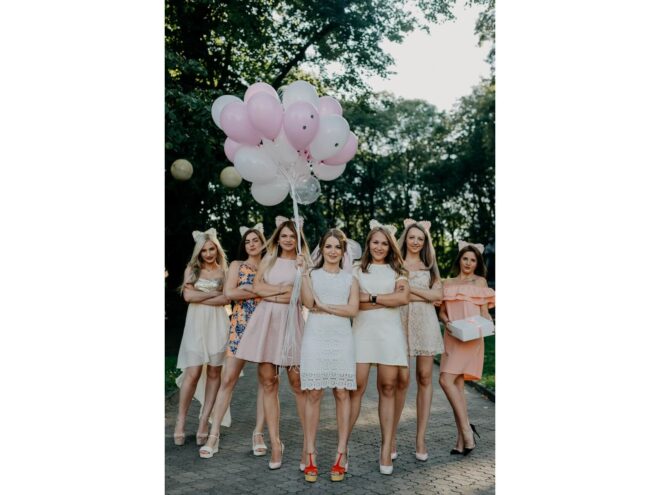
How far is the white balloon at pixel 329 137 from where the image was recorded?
4938 millimetres

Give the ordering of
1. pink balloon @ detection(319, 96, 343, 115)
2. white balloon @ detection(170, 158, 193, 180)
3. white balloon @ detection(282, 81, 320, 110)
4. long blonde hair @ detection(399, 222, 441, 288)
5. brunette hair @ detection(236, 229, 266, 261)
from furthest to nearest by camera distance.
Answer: white balloon @ detection(170, 158, 193, 180), brunette hair @ detection(236, 229, 266, 261), long blonde hair @ detection(399, 222, 441, 288), pink balloon @ detection(319, 96, 343, 115), white balloon @ detection(282, 81, 320, 110)

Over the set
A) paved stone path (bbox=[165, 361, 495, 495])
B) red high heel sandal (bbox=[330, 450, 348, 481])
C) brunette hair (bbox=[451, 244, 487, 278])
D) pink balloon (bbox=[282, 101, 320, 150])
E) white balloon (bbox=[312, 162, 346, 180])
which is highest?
pink balloon (bbox=[282, 101, 320, 150])

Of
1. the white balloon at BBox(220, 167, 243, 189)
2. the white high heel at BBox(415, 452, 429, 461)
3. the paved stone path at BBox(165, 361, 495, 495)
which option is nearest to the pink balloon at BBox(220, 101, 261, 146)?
the paved stone path at BBox(165, 361, 495, 495)

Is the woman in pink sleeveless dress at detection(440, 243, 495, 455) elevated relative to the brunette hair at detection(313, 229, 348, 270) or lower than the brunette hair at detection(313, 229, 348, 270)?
lower

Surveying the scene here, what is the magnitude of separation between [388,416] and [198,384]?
7.28 ft

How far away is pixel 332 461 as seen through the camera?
528 centimetres

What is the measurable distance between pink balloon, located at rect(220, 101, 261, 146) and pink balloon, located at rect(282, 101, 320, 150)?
0.99 feet

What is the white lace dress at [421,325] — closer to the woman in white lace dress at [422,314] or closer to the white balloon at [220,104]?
the woman in white lace dress at [422,314]

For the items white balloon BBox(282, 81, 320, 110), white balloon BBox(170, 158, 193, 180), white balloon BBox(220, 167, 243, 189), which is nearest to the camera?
white balloon BBox(282, 81, 320, 110)

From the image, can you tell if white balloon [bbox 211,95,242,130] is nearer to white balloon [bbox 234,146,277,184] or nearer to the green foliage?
white balloon [bbox 234,146,277,184]

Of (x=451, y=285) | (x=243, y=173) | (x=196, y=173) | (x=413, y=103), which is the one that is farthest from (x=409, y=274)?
(x=413, y=103)

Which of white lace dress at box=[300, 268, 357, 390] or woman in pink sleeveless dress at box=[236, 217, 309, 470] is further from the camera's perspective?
woman in pink sleeveless dress at box=[236, 217, 309, 470]

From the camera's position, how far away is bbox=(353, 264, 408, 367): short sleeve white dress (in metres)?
4.84
